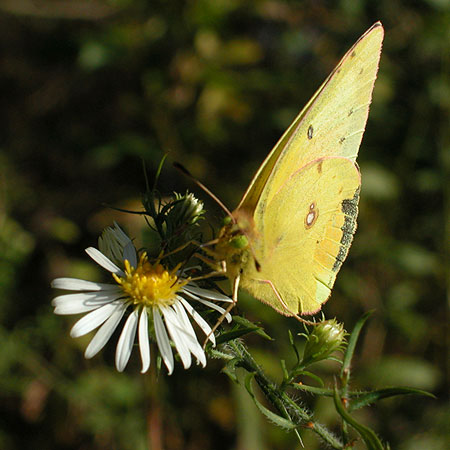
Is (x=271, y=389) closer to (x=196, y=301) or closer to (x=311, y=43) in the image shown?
(x=196, y=301)

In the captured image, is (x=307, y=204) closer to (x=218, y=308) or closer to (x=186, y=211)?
(x=186, y=211)

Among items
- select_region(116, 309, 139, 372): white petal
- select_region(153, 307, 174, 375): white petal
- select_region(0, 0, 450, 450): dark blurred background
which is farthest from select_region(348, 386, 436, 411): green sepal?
select_region(0, 0, 450, 450): dark blurred background

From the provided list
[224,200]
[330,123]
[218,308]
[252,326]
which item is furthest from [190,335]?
[224,200]

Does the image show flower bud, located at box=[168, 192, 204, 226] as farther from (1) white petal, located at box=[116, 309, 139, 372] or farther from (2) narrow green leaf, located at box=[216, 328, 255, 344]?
(2) narrow green leaf, located at box=[216, 328, 255, 344]

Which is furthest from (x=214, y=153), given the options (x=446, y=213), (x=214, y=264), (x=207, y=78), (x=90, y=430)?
(x=214, y=264)

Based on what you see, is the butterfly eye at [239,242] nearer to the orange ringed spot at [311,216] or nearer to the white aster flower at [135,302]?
the white aster flower at [135,302]

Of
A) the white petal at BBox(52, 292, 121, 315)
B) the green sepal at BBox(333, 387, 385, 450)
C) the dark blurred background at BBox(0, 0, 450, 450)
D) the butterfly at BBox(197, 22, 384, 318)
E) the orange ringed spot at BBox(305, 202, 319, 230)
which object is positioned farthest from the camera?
the dark blurred background at BBox(0, 0, 450, 450)
